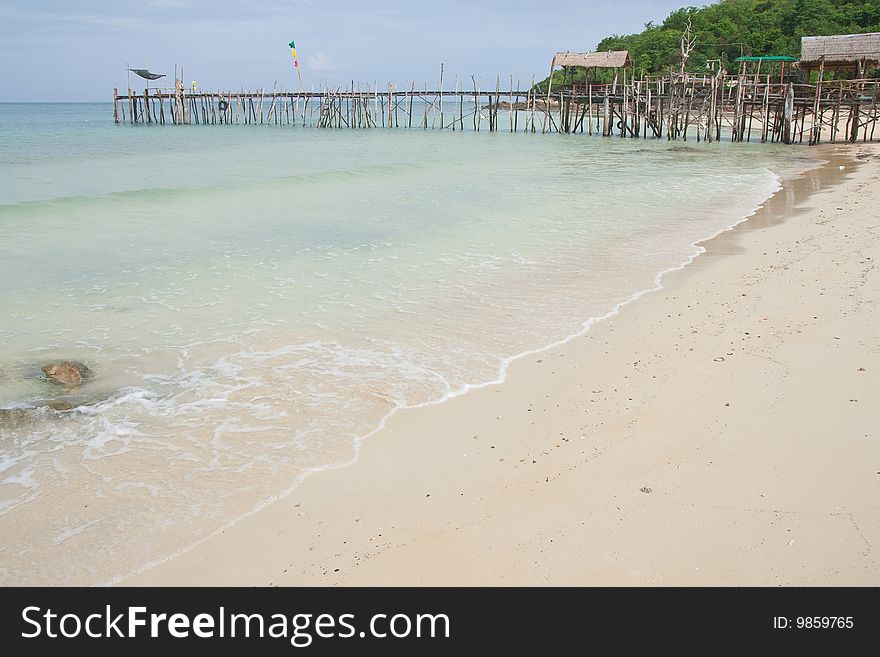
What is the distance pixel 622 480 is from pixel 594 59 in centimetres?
3595

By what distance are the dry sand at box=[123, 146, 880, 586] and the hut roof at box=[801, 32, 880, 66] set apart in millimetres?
26218

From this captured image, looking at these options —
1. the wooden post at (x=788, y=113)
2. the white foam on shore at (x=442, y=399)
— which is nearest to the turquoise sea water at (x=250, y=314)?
the white foam on shore at (x=442, y=399)

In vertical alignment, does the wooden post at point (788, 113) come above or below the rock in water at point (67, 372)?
above

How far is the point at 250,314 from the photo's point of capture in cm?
701

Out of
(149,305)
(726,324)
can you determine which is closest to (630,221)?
(726,324)

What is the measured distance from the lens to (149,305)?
290 inches

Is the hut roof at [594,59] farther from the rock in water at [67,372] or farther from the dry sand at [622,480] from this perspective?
the rock in water at [67,372]

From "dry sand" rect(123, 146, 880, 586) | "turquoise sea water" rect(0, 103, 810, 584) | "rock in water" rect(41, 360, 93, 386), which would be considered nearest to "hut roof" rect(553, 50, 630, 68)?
"turquoise sea water" rect(0, 103, 810, 584)

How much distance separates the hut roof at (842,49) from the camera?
26875 mm

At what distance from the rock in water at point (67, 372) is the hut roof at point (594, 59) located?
1351 inches

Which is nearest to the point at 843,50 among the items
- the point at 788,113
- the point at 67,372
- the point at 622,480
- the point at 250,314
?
the point at 788,113

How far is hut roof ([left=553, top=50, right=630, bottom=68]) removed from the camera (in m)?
35.4
